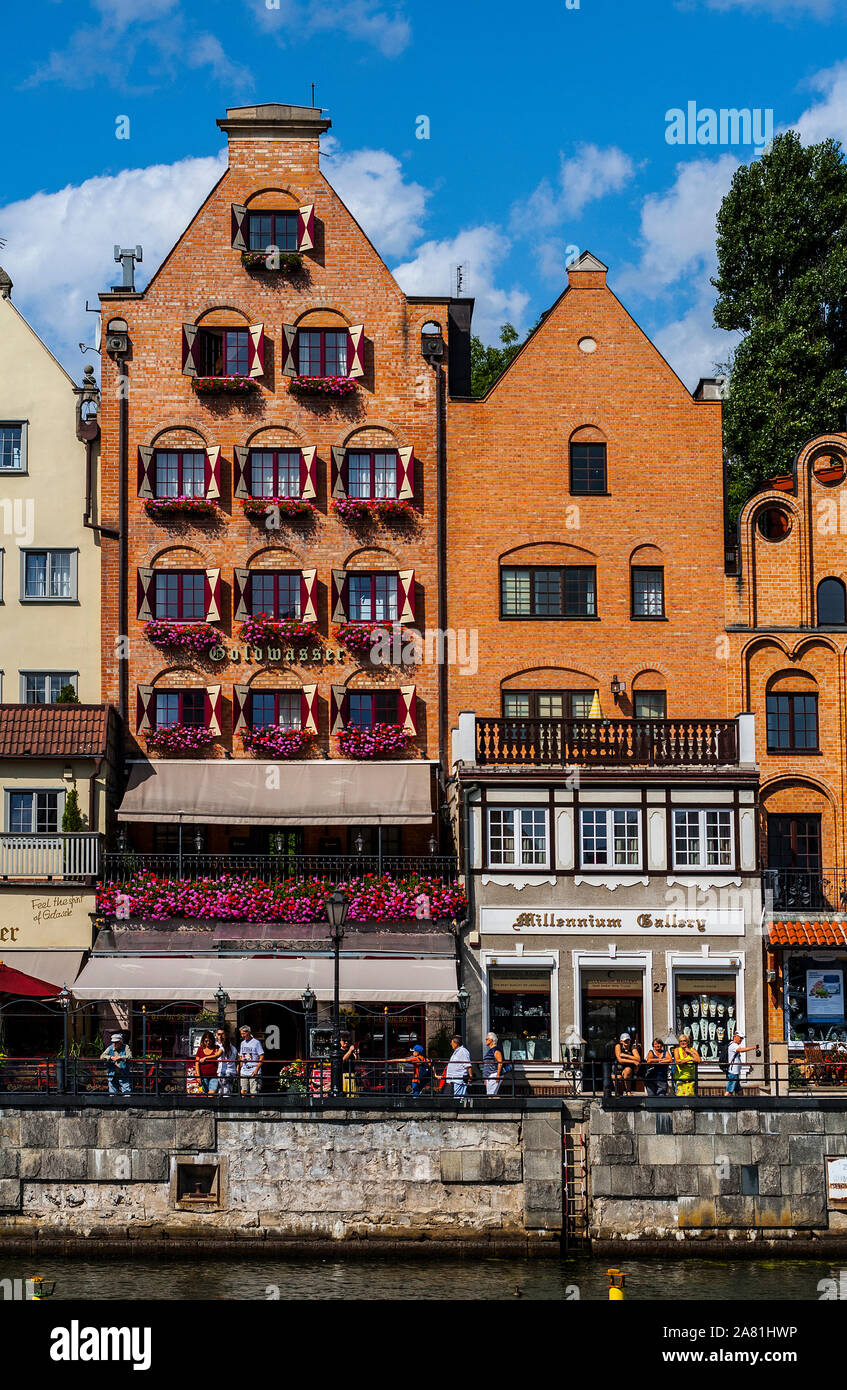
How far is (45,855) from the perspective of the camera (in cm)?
3806

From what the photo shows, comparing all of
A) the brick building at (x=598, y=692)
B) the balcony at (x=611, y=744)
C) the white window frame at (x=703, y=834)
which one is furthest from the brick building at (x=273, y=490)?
the white window frame at (x=703, y=834)

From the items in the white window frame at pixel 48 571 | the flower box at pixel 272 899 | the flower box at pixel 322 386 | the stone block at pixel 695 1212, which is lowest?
the stone block at pixel 695 1212

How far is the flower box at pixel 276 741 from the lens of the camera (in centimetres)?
4050

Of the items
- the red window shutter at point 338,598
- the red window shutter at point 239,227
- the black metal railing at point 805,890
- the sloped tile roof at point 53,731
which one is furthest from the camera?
the red window shutter at point 239,227

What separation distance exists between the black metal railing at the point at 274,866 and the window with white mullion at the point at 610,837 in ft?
9.74

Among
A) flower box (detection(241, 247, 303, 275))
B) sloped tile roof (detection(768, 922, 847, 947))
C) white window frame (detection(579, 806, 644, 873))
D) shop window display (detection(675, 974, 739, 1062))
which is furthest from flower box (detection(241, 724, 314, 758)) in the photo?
sloped tile roof (detection(768, 922, 847, 947))

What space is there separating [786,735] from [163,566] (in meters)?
14.5

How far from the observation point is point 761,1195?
29.6m

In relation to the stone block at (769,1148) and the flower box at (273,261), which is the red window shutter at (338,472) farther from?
the stone block at (769,1148)

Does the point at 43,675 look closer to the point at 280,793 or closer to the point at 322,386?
the point at 280,793

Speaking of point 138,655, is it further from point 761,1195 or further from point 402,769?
point 761,1195

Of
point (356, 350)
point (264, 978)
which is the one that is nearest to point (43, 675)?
point (264, 978)

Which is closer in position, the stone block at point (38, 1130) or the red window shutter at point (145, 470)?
the stone block at point (38, 1130)
